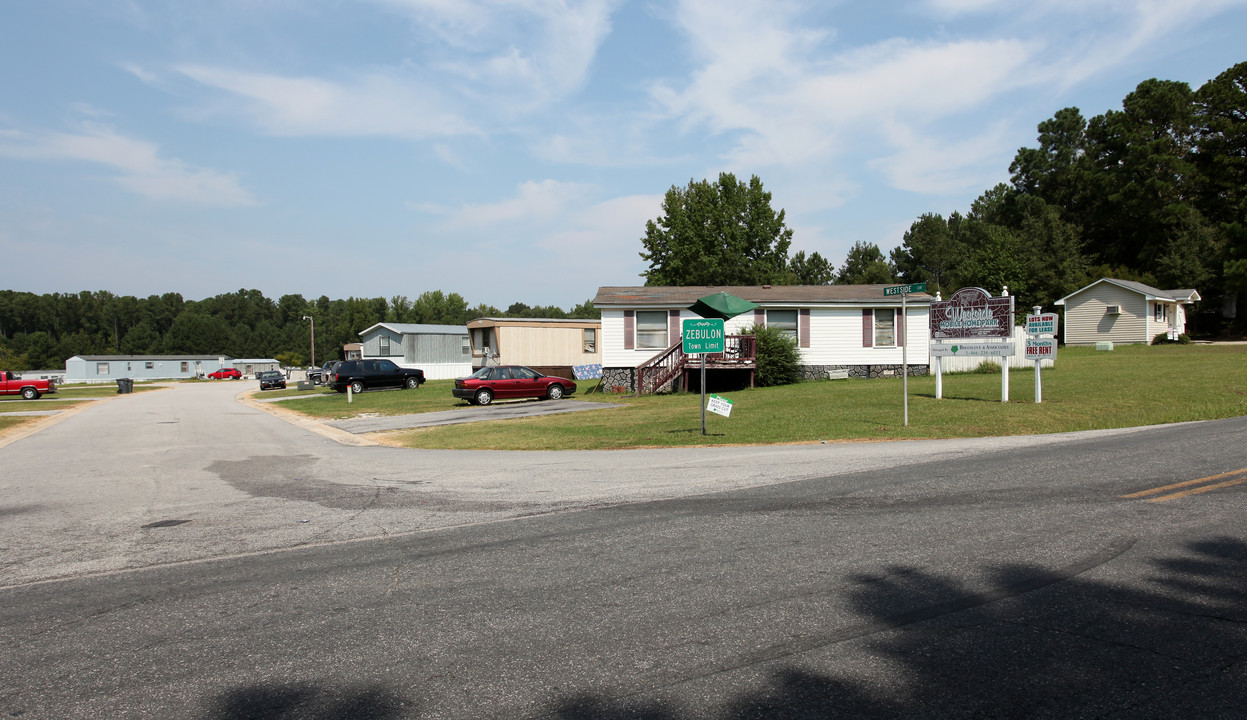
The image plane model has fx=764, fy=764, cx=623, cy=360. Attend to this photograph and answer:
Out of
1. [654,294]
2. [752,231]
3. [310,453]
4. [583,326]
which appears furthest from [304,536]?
[752,231]

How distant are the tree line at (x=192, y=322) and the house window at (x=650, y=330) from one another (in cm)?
8505

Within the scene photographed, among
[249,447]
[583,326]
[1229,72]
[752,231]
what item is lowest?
[249,447]

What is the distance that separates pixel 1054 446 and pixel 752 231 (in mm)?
47702

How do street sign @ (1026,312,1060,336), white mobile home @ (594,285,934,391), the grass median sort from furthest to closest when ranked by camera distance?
white mobile home @ (594,285,934,391) < street sign @ (1026,312,1060,336) < the grass median

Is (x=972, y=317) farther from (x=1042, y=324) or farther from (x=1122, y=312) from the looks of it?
(x=1122, y=312)

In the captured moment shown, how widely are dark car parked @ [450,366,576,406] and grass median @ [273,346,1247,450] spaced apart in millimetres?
1758

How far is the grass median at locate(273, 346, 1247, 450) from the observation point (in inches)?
581

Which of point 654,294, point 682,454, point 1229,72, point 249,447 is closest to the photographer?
point 682,454

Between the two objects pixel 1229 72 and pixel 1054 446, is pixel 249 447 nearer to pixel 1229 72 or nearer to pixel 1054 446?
pixel 1054 446

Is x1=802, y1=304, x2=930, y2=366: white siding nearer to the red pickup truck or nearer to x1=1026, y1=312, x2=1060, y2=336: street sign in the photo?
x1=1026, y1=312, x2=1060, y2=336: street sign

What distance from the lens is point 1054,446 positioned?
11453 mm

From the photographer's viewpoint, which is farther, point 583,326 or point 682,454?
point 583,326

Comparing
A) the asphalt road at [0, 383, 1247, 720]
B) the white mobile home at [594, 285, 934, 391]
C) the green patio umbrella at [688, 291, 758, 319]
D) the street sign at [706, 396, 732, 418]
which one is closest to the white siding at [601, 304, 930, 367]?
the white mobile home at [594, 285, 934, 391]

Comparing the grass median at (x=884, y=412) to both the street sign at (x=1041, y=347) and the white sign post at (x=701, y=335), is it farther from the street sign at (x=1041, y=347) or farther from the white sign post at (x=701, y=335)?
the white sign post at (x=701, y=335)
